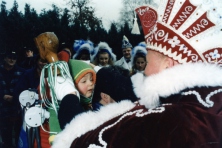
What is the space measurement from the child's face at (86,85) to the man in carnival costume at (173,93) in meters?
0.39

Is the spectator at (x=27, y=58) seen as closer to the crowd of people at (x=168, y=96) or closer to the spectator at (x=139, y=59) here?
the spectator at (x=139, y=59)

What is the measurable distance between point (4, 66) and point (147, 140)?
2.12 metres

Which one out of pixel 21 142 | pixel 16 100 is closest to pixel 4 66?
pixel 16 100

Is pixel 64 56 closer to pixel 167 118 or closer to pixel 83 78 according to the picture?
pixel 83 78

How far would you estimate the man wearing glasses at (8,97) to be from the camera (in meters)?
2.39

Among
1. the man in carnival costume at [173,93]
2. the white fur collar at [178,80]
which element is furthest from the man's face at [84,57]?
the white fur collar at [178,80]

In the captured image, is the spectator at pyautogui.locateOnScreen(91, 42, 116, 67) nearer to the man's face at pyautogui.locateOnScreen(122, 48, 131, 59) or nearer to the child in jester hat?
the man's face at pyautogui.locateOnScreen(122, 48, 131, 59)

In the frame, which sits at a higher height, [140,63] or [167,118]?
[140,63]

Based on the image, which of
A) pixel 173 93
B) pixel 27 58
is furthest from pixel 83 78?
pixel 27 58

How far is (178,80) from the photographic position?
65 centimetres

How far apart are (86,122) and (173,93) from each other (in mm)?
222

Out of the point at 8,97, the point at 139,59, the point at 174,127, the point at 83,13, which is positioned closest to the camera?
the point at 174,127

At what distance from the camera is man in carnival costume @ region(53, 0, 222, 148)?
60 centimetres

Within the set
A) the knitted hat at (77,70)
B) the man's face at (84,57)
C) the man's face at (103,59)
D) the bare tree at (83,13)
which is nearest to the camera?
the knitted hat at (77,70)
